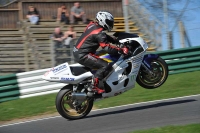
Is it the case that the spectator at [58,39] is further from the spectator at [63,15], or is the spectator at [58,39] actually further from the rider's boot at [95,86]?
the rider's boot at [95,86]

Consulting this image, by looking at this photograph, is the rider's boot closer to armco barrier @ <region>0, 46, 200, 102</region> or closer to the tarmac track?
the tarmac track

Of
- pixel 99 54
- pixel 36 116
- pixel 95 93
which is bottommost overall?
pixel 36 116

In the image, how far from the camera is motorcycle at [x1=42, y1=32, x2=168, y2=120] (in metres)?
9.08

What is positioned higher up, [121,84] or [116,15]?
[116,15]

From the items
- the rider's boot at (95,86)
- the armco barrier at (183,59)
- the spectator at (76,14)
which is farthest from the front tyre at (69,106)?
the spectator at (76,14)

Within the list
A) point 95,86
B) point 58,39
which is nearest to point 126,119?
point 95,86

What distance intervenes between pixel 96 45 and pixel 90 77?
64cm

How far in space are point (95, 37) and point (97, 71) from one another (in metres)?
0.67

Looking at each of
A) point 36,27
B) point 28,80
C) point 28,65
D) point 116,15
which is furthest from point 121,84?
point 116,15

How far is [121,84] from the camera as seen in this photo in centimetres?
931

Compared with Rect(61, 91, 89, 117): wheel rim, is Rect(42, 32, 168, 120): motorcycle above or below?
above

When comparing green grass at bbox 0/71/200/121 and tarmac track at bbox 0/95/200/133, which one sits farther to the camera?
green grass at bbox 0/71/200/121

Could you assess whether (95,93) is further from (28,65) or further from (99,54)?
(28,65)

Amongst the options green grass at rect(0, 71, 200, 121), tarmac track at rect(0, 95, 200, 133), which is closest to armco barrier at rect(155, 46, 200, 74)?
green grass at rect(0, 71, 200, 121)
